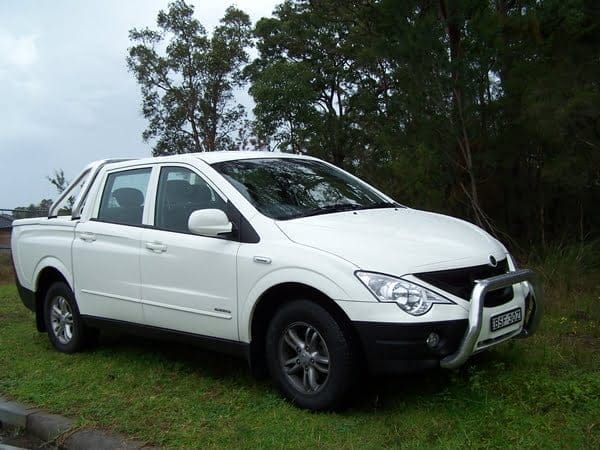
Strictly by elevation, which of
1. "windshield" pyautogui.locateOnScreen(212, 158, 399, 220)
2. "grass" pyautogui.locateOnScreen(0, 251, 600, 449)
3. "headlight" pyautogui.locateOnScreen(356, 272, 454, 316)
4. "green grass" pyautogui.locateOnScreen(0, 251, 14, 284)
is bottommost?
"green grass" pyautogui.locateOnScreen(0, 251, 14, 284)

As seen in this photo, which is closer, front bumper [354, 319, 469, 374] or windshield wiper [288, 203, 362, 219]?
front bumper [354, 319, 469, 374]

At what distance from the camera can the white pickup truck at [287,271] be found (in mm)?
3691

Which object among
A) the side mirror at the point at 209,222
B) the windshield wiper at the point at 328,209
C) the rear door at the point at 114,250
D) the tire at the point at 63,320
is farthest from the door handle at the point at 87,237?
the windshield wiper at the point at 328,209

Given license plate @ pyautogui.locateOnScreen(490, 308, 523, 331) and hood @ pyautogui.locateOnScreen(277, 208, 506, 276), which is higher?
hood @ pyautogui.locateOnScreen(277, 208, 506, 276)

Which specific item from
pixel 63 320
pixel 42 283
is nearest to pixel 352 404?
pixel 63 320

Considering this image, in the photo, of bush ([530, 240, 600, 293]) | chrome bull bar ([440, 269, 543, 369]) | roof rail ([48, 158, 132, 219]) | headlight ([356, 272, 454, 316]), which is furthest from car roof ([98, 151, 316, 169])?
bush ([530, 240, 600, 293])

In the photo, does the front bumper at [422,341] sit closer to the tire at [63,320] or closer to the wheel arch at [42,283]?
the tire at [63,320]

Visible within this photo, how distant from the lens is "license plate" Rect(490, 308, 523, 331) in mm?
3846

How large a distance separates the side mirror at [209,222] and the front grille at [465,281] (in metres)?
1.39

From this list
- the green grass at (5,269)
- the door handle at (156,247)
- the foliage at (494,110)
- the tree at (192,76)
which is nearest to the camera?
the door handle at (156,247)

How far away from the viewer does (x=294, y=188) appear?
491cm

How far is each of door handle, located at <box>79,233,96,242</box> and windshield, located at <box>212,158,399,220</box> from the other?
1402 millimetres

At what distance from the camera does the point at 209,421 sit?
13.4 ft

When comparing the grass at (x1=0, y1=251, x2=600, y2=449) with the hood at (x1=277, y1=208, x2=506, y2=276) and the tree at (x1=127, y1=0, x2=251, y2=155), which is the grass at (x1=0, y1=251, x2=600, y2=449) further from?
the tree at (x1=127, y1=0, x2=251, y2=155)
